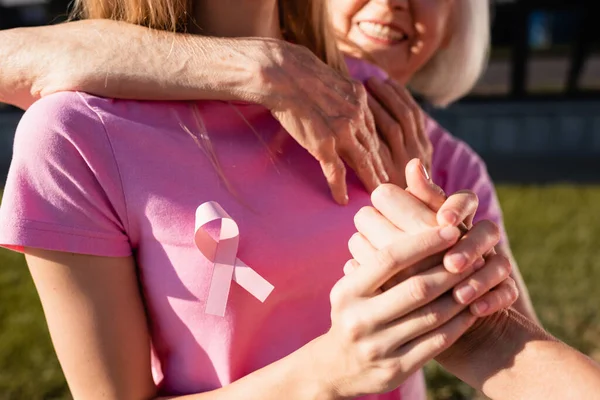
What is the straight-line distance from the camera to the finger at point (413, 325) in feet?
3.84

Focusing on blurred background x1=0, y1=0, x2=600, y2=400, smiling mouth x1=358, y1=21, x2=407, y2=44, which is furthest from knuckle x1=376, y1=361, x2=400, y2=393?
blurred background x1=0, y1=0, x2=600, y2=400

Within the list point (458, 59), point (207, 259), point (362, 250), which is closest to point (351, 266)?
point (362, 250)

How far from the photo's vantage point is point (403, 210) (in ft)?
4.04

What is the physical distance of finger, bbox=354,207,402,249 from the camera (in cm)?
121

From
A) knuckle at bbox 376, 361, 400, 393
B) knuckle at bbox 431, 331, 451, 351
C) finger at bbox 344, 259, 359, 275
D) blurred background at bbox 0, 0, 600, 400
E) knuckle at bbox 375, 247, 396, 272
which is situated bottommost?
blurred background at bbox 0, 0, 600, 400

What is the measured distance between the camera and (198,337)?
4.59 ft

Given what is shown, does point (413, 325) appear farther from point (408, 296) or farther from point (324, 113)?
point (324, 113)

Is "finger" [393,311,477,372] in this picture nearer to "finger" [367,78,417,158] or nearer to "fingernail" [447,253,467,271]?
"fingernail" [447,253,467,271]

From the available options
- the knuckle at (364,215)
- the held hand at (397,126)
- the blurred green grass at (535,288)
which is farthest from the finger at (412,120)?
the blurred green grass at (535,288)

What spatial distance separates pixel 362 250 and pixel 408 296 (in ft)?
0.35

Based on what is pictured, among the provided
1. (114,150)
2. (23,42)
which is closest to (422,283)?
(114,150)

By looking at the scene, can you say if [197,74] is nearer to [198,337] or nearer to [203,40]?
[203,40]

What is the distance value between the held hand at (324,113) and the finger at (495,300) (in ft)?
1.12

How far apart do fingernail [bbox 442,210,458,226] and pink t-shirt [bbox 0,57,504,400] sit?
297 mm
